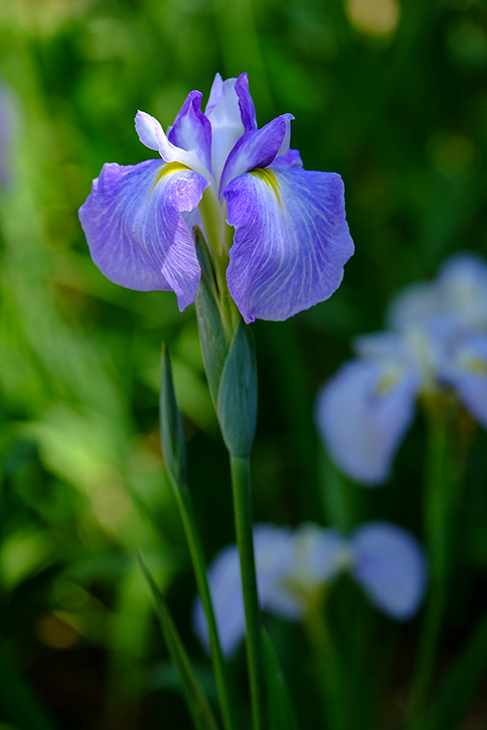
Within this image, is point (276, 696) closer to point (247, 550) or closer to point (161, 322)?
point (247, 550)

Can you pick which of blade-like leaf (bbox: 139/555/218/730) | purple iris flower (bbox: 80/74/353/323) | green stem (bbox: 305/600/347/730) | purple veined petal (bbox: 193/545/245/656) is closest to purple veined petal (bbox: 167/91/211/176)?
purple iris flower (bbox: 80/74/353/323)

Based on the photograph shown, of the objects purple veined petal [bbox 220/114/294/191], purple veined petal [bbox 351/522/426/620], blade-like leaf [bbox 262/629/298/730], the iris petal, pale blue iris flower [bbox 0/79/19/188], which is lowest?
purple veined petal [bbox 351/522/426/620]

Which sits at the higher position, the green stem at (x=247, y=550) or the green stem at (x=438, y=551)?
the green stem at (x=247, y=550)

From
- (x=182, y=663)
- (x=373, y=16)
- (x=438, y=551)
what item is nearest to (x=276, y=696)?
(x=182, y=663)

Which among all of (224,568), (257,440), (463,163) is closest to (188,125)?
(224,568)

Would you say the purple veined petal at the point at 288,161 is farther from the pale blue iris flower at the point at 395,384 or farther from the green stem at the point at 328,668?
the green stem at the point at 328,668

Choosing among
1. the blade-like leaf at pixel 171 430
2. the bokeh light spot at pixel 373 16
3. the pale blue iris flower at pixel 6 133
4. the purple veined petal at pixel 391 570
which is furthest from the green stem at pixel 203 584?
the bokeh light spot at pixel 373 16

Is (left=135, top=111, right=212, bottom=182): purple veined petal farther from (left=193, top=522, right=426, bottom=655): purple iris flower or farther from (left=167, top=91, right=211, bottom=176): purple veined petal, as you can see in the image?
(left=193, top=522, right=426, bottom=655): purple iris flower
